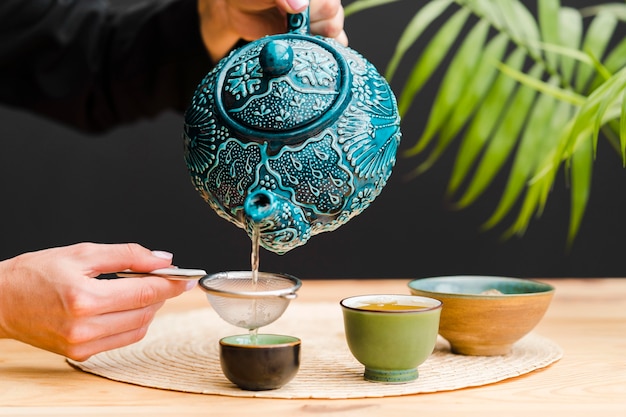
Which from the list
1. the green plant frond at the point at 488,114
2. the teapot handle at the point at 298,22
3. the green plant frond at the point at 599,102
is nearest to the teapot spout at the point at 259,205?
the teapot handle at the point at 298,22

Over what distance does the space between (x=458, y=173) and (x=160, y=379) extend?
780 mm

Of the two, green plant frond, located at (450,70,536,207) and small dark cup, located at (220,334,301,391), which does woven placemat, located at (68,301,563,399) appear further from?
green plant frond, located at (450,70,536,207)

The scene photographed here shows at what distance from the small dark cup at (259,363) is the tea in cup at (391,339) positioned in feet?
0.27

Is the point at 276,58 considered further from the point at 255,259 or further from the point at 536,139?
the point at 536,139

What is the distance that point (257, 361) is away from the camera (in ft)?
2.88

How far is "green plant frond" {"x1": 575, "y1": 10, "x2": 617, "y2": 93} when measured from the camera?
140 cm

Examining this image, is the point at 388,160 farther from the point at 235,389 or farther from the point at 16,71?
the point at 16,71

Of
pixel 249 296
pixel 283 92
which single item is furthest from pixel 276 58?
pixel 249 296

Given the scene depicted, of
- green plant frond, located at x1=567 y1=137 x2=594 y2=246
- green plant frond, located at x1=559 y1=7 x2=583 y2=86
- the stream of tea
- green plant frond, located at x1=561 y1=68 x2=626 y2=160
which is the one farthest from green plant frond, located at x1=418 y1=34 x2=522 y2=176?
the stream of tea

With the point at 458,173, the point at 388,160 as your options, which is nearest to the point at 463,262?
the point at 458,173

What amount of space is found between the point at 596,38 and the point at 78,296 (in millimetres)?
982

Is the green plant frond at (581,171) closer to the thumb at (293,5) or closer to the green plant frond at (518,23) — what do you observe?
the green plant frond at (518,23)

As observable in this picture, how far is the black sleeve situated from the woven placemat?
60 centimetres

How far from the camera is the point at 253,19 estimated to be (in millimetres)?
1332
